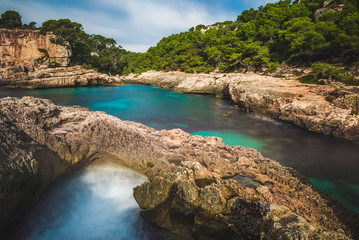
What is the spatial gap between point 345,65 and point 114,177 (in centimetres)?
2495

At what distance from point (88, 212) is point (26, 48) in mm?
50723

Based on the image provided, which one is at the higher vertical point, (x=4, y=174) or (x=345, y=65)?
(x=345, y=65)

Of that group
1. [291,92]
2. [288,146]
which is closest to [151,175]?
[288,146]

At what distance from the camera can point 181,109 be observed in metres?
20.9

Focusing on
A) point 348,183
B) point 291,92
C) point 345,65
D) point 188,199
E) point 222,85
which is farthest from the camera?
point 222,85

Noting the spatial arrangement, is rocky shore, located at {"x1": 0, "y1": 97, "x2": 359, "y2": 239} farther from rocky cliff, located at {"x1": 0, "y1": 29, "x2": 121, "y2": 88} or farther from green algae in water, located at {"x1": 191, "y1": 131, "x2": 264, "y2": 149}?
rocky cliff, located at {"x1": 0, "y1": 29, "x2": 121, "y2": 88}

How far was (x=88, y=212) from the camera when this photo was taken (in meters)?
4.85

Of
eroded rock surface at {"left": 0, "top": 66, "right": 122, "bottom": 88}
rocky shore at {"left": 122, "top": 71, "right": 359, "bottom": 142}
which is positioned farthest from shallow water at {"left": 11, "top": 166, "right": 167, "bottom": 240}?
eroded rock surface at {"left": 0, "top": 66, "right": 122, "bottom": 88}

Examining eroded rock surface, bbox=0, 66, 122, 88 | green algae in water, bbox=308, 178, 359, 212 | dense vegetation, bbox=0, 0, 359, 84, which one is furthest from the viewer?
eroded rock surface, bbox=0, 66, 122, 88

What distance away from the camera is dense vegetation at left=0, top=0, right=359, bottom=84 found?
19375mm

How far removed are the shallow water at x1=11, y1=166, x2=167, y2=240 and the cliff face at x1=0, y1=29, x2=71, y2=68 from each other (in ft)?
153

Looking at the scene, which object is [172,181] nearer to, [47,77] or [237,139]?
[237,139]

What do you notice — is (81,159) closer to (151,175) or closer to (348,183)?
(151,175)

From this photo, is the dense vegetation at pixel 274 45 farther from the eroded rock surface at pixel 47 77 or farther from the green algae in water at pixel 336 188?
the green algae in water at pixel 336 188
